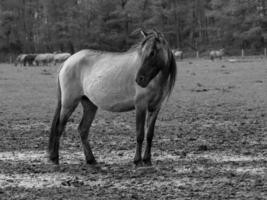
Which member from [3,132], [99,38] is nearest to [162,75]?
[3,132]

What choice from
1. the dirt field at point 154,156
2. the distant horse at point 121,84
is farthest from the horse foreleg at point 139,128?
the dirt field at point 154,156

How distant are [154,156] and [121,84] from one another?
1304 mm

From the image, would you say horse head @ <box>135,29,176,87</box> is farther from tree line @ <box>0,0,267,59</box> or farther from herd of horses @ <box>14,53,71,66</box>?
tree line @ <box>0,0,267,59</box>

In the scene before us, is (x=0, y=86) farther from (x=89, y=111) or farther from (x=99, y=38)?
(x=99, y=38)

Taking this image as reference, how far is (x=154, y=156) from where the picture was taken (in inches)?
338

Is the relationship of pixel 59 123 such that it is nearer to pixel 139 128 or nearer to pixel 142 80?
pixel 139 128

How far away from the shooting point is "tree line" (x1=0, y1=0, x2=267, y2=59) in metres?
64.8

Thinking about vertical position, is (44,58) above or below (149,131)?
below

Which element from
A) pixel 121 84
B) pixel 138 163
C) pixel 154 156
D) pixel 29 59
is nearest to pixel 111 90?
pixel 121 84

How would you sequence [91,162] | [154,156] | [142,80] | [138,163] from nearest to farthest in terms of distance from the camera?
[142,80] < [138,163] < [91,162] < [154,156]

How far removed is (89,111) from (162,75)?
5.01 feet

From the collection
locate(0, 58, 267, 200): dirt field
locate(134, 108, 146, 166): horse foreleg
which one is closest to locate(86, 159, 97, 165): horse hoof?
locate(0, 58, 267, 200): dirt field

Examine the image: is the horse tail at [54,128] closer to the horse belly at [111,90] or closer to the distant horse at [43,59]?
the horse belly at [111,90]

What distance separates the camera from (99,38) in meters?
66.9
